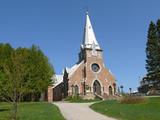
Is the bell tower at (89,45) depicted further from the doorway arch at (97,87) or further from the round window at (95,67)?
the doorway arch at (97,87)

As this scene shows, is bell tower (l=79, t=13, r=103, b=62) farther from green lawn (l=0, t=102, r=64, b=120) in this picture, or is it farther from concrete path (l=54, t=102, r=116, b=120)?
concrete path (l=54, t=102, r=116, b=120)

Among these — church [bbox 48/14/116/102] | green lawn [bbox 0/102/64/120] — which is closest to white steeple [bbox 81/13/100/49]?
church [bbox 48/14/116/102]

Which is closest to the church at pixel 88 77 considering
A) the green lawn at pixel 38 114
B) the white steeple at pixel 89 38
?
the white steeple at pixel 89 38

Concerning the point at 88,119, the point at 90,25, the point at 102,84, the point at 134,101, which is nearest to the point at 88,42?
the point at 90,25

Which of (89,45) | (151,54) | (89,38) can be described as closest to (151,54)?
(151,54)

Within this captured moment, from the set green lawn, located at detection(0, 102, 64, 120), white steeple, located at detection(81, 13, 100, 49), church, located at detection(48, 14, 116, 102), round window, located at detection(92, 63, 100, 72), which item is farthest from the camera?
white steeple, located at detection(81, 13, 100, 49)

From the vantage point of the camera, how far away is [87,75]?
2785 inches

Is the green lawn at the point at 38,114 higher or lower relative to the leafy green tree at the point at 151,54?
lower

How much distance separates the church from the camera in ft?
227

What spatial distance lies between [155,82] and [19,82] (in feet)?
166

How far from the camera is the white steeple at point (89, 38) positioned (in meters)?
74.8

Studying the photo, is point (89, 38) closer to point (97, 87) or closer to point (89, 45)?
point (89, 45)

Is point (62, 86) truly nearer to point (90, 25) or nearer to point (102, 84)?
point (102, 84)

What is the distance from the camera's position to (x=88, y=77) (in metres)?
70.8
